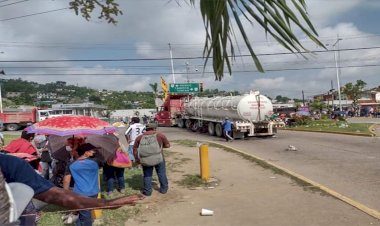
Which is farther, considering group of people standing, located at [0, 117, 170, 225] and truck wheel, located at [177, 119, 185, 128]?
truck wheel, located at [177, 119, 185, 128]

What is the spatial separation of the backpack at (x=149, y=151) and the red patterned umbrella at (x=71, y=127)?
816 mm

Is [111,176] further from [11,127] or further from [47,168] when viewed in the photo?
[11,127]

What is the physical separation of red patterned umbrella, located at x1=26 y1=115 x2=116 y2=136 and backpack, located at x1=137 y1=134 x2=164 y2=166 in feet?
2.68

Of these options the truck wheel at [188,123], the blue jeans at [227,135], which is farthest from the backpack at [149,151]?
the truck wheel at [188,123]

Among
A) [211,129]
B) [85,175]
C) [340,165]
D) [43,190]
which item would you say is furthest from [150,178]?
[211,129]

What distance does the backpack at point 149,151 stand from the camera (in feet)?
30.7

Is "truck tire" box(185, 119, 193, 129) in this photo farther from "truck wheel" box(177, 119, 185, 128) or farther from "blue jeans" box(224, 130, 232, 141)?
"blue jeans" box(224, 130, 232, 141)

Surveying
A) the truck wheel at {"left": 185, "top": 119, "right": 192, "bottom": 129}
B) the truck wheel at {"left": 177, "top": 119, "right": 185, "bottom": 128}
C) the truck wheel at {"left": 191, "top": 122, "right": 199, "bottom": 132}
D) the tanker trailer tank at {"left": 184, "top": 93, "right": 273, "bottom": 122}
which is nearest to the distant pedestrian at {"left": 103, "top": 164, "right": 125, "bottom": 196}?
the tanker trailer tank at {"left": 184, "top": 93, "right": 273, "bottom": 122}

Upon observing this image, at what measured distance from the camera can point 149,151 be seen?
9398 millimetres

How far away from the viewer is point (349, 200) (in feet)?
26.3

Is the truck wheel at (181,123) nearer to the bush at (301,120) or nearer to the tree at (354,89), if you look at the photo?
the bush at (301,120)

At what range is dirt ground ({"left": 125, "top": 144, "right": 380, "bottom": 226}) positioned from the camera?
7.09 meters

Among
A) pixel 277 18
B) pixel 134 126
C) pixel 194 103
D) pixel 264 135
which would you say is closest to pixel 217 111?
pixel 264 135

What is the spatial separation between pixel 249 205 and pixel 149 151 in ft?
7.68
